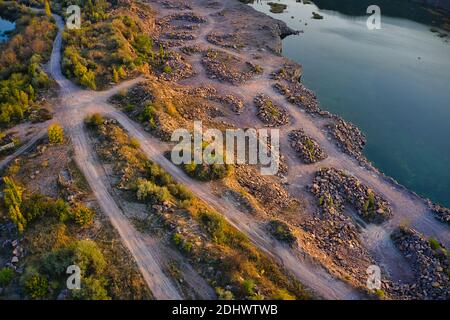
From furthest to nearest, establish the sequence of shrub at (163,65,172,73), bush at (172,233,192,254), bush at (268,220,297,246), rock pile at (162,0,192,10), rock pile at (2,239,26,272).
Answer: rock pile at (162,0,192,10)
shrub at (163,65,172,73)
bush at (268,220,297,246)
bush at (172,233,192,254)
rock pile at (2,239,26,272)

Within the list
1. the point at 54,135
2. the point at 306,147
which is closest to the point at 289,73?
the point at 306,147

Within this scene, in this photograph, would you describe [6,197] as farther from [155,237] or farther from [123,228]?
[155,237]

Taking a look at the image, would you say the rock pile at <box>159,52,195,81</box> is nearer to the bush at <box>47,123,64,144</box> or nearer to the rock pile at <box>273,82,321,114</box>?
the rock pile at <box>273,82,321,114</box>

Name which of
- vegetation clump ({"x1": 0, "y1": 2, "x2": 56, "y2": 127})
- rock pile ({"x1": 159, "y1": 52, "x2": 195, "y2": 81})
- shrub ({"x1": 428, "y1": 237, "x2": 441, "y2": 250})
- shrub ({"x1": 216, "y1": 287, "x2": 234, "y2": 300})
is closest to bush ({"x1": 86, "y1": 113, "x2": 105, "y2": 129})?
vegetation clump ({"x1": 0, "y1": 2, "x2": 56, "y2": 127})

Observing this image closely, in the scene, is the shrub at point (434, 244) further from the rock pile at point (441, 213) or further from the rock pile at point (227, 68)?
the rock pile at point (227, 68)

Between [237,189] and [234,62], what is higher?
[234,62]

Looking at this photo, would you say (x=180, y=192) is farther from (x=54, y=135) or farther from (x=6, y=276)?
(x=54, y=135)
